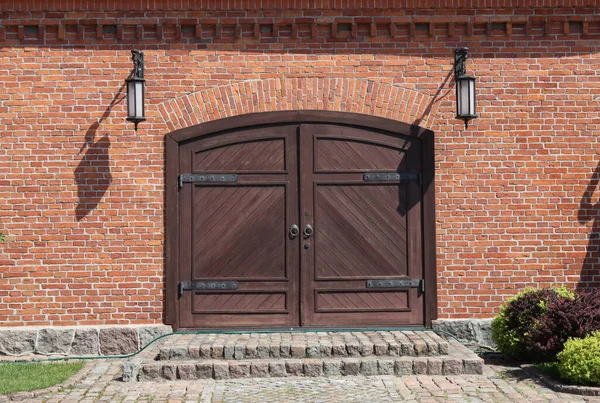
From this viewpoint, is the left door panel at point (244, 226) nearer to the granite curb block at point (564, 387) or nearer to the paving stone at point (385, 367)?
the paving stone at point (385, 367)

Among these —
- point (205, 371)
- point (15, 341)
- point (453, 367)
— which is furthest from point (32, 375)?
point (453, 367)

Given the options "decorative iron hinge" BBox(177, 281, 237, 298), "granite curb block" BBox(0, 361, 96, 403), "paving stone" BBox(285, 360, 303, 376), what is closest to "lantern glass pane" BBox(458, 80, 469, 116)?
"decorative iron hinge" BBox(177, 281, 237, 298)

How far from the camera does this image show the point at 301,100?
390 inches

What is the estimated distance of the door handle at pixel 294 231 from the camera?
990 cm

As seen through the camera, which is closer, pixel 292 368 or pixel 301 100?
pixel 292 368

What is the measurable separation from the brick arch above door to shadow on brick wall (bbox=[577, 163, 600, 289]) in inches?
85.5

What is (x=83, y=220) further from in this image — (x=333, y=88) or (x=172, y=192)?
(x=333, y=88)

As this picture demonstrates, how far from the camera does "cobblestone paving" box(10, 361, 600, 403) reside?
7.20 metres

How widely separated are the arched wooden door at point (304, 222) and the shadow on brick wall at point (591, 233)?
75.0 inches

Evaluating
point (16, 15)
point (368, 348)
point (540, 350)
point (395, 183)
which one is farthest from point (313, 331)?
point (16, 15)

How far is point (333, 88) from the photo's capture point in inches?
391

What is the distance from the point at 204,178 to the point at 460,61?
349 centimetres

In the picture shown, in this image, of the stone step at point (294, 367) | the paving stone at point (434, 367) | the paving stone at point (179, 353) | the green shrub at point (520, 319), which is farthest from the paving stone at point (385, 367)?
the paving stone at point (179, 353)

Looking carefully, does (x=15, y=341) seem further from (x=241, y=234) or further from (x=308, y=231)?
(x=308, y=231)
